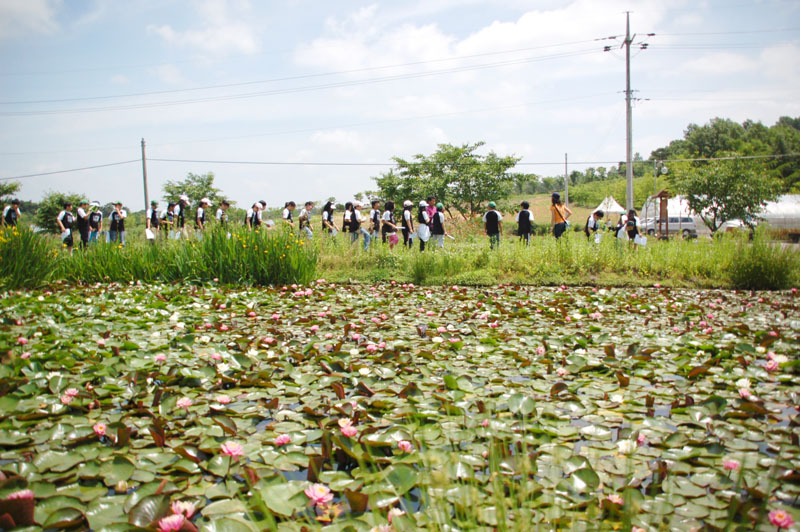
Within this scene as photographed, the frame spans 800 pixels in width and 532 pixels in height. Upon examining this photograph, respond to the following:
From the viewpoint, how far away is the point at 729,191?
1113 inches

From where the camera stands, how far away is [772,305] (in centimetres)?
568

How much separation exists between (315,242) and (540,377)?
6.22 meters

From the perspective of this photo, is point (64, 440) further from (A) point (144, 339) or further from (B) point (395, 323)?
(B) point (395, 323)

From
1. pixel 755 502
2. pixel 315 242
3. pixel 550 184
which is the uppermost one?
pixel 550 184

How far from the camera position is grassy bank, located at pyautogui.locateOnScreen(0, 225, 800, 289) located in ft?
24.5

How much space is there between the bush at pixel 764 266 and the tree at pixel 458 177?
919 inches

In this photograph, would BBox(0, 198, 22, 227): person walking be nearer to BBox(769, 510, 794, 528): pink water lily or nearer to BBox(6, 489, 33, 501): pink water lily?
BBox(6, 489, 33, 501): pink water lily

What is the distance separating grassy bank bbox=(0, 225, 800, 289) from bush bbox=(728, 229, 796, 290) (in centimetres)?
1

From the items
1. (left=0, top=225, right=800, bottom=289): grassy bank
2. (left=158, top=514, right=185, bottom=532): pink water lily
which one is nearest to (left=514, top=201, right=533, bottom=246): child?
(left=0, top=225, right=800, bottom=289): grassy bank

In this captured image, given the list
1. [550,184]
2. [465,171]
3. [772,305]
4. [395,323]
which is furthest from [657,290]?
[550,184]

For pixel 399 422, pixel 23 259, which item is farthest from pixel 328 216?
pixel 399 422

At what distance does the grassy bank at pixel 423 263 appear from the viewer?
745cm

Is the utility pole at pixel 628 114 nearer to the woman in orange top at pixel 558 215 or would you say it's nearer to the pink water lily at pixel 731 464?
the woman in orange top at pixel 558 215

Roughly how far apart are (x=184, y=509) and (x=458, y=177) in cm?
3111
